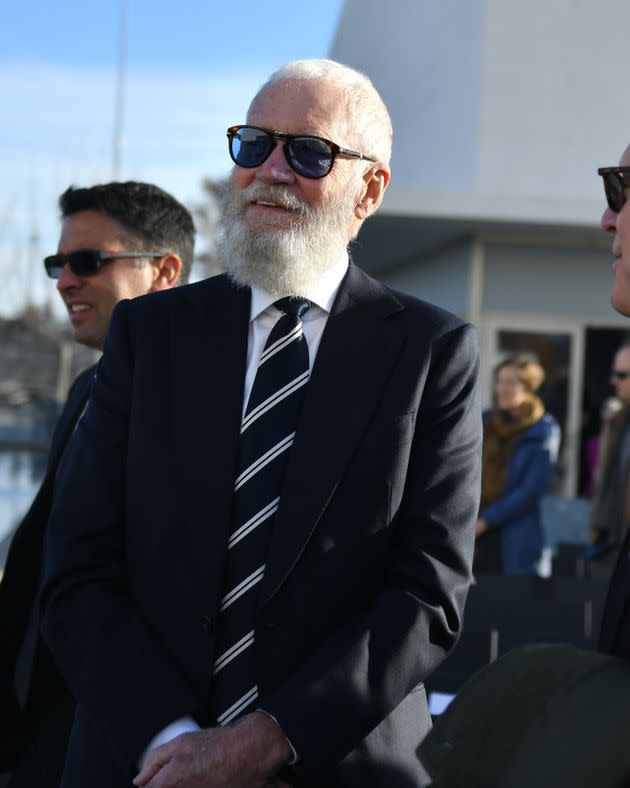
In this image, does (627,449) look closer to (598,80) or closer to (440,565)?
(440,565)

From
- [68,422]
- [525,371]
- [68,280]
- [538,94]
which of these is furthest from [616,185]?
[538,94]

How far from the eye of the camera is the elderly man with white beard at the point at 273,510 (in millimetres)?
2145

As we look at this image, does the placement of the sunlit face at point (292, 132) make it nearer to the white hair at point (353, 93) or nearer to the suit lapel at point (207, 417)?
the white hair at point (353, 93)

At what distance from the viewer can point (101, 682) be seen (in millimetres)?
2188

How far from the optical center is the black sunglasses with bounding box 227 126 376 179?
2.45 meters

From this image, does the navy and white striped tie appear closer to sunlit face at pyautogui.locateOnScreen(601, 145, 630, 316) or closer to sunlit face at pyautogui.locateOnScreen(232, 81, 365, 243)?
sunlit face at pyautogui.locateOnScreen(232, 81, 365, 243)

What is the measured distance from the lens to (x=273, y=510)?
2.26 meters

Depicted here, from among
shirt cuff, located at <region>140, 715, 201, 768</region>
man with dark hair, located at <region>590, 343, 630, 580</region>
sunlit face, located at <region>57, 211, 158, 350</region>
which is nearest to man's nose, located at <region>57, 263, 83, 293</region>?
sunlit face, located at <region>57, 211, 158, 350</region>

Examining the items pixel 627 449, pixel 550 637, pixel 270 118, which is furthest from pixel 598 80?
pixel 270 118

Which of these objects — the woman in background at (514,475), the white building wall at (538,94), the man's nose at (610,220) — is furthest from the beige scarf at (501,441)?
the white building wall at (538,94)

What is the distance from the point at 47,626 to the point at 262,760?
545 mm

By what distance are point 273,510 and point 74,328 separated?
163 cm

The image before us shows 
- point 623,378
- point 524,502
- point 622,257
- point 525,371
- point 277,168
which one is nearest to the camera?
point 622,257

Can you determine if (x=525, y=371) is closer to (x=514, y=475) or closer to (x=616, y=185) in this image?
(x=514, y=475)
